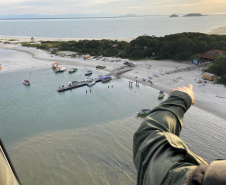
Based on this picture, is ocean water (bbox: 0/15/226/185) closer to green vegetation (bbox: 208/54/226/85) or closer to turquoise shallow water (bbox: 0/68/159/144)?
turquoise shallow water (bbox: 0/68/159/144)

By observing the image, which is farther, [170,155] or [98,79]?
[98,79]

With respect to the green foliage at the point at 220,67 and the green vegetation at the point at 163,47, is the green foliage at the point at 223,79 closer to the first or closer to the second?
the green foliage at the point at 220,67

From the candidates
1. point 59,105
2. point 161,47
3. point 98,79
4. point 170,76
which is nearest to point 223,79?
point 170,76

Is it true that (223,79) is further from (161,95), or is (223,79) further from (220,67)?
(161,95)

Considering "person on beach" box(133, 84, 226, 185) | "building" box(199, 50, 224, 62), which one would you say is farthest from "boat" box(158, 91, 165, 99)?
"person on beach" box(133, 84, 226, 185)

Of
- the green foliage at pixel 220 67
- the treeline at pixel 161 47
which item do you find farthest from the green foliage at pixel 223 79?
the treeline at pixel 161 47

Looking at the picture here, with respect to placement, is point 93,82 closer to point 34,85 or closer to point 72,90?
point 72,90
